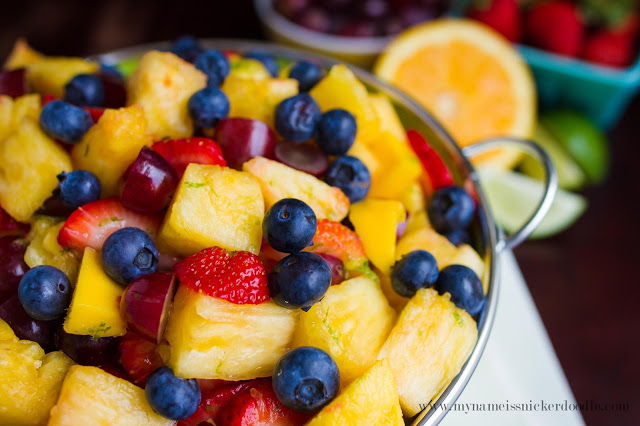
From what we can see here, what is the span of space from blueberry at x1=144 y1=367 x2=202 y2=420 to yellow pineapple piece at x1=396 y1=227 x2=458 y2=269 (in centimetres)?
51

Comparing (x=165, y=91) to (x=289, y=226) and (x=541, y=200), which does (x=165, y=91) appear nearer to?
(x=289, y=226)

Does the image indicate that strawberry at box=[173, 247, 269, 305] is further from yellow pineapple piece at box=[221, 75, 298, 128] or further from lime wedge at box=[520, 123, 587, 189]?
lime wedge at box=[520, 123, 587, 189]

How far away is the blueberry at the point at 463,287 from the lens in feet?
3.64

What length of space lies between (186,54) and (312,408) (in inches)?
38.8

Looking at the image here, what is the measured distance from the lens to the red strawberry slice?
0.99 meters

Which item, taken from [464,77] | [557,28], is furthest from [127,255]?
[557,28]

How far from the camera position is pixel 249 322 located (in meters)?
0.96

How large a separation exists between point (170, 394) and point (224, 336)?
0.41 ft

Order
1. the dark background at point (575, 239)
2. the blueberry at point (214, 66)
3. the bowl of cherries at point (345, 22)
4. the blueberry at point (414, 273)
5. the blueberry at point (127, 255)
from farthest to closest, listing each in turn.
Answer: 1. the bowl of cherries at point (345, 22)
2. the dark background at point (575, 239)
3. the blueberry at point (214, 66)
4. the blueberry at point (414, 273)
5. the blueberry at point (127, 255)

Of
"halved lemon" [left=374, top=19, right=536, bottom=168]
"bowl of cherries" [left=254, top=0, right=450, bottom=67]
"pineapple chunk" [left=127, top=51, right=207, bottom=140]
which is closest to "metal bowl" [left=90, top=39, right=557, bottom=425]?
"pineapple chunk" [left=127, top=51, right=207, bottom=140]

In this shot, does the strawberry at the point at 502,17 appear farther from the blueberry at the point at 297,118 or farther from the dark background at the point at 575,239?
the blueberry at the point at 297,118

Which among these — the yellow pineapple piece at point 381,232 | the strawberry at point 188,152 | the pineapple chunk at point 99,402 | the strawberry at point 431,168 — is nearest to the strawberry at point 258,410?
the pineapple chunk at point 99,402

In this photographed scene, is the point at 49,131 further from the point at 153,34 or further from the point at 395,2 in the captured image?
the point at 395,2

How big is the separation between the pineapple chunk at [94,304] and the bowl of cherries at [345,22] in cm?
148
